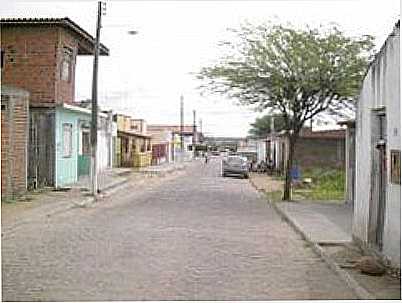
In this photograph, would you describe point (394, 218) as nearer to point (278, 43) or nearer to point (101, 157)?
point (278, 43)

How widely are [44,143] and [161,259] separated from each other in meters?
16.2

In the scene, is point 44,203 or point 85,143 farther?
point 85,143

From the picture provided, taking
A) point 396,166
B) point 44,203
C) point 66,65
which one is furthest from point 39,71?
point 396,166

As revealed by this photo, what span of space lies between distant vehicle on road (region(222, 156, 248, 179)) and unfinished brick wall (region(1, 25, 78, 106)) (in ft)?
Answer: 62.6

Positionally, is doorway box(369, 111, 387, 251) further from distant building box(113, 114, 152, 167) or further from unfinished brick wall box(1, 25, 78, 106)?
distant building box(113, 114, 152, 167)

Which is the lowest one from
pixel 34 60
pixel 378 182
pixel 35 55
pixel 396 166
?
pixel 378 182

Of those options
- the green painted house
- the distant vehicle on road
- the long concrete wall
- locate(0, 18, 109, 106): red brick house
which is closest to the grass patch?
the distant vehicle on road

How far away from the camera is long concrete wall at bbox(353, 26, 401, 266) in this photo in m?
9.24

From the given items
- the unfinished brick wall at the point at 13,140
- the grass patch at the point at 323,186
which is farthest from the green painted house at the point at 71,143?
the grass patch at the point at 323,186

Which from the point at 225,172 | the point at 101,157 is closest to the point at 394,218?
the point at 225,172

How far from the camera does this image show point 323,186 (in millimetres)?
32406

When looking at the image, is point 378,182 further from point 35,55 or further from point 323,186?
point 323,186

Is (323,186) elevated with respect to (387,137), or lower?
lower

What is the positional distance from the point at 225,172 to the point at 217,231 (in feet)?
96.8
